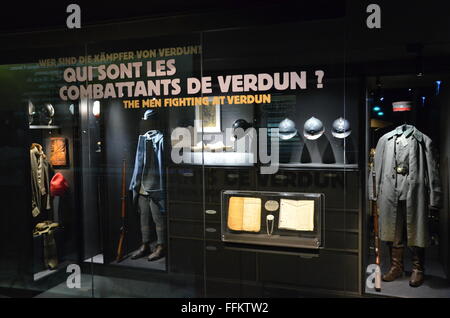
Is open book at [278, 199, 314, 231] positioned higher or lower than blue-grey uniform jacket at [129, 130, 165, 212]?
lower

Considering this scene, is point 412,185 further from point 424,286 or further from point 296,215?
point 296,215

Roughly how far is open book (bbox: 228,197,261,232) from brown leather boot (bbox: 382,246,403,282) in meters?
1.38

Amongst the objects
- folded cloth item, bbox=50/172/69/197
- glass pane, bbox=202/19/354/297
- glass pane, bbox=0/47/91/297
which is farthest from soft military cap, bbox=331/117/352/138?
folded cloth item, bbox=50/172/69/197

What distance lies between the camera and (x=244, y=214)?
3.28 meters

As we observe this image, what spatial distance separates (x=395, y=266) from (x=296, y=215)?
1.26 meters

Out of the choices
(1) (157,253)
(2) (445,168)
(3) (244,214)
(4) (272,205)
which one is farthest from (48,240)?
(2) (445,168)

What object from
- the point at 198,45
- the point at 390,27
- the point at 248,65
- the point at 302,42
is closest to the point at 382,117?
the point at 390,27

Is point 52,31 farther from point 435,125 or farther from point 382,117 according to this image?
point 435,125

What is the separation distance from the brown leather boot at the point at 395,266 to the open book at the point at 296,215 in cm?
110

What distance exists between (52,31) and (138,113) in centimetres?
94

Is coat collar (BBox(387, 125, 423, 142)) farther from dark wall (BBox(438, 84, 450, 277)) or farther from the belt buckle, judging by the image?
dark wall (BBox(438, 84, 450, 277))

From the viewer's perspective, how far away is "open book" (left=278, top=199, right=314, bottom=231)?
3.14 metres

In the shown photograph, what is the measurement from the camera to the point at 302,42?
3074 mm

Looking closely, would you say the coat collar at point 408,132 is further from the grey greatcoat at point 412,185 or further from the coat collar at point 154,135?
the coat collar at point 154,135
